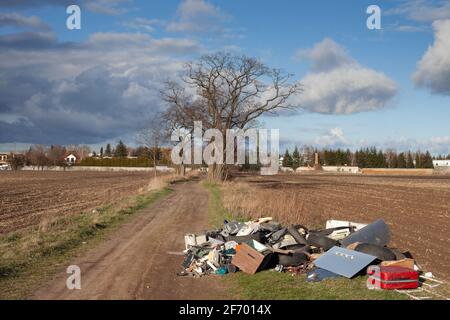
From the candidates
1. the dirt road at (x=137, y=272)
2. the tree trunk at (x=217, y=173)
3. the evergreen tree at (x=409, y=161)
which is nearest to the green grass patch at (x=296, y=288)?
the dirt road at (x=137, y=272)

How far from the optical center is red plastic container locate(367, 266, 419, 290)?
8.96 m

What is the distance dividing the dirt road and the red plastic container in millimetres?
2591

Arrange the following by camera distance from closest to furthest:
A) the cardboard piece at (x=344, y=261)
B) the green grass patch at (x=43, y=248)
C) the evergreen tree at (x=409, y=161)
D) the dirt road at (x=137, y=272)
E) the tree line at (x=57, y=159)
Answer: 1. the dirt road at (x=137, y=272)
2. the green grass patch at (x=43, y=248)
3. the cardboard piece at (x=344, y=261)
4. the tree line at (x=57, y=159)
5. the evergreen tree at (x=409, y=161)

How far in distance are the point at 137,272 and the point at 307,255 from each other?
3.63m

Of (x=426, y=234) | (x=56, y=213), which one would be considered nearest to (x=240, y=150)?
(x=56, y=213)

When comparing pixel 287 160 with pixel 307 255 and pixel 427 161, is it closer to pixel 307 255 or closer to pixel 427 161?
pixel 427 161

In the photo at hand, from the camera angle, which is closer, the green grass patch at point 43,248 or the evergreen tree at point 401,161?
the green grass patch at point 43,248

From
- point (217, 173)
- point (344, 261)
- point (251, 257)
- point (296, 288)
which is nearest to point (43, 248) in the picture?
point (251, 257)

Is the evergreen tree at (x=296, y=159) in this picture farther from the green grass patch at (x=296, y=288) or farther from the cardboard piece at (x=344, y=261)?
the green grass patch at (x=296, y=288)

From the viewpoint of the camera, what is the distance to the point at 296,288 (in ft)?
30.6

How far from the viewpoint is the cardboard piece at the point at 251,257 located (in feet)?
34.8

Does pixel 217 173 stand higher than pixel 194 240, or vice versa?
pixel 217 173
